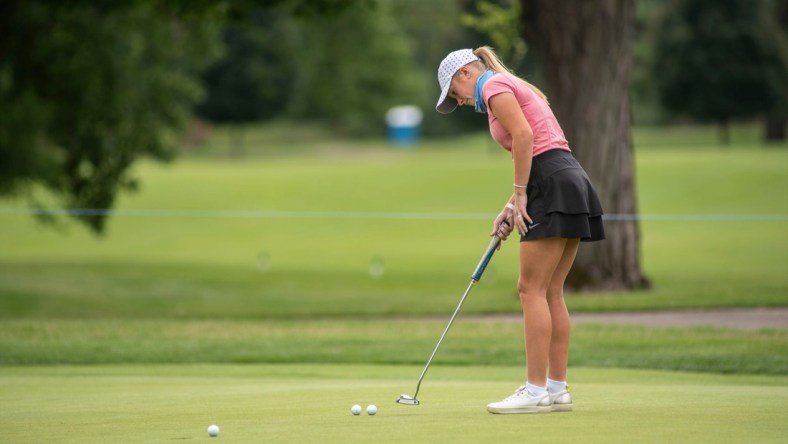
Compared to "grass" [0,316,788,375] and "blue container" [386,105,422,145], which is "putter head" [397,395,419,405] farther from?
"blue container" [386,105,422,145]

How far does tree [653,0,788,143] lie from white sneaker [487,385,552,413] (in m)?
45.9

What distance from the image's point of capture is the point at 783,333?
1307 cm

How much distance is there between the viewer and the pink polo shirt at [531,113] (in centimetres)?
681

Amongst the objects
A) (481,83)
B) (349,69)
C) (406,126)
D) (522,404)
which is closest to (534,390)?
(522,404)

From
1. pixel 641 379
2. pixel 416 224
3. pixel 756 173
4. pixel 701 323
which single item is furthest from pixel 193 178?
pixel 641 379

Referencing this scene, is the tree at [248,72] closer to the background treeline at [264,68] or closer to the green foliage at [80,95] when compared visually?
the background treeline at [264,68]

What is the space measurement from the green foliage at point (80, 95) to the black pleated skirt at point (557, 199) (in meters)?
17.3

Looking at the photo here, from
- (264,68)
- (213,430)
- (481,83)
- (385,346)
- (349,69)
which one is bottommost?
(213,430)

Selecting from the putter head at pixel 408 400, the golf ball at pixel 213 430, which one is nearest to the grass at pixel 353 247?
the putter head at pixel 408 400

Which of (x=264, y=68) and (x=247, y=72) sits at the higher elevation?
(x=264, y=68)

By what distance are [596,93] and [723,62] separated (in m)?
35.3

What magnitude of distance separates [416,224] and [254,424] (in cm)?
2842

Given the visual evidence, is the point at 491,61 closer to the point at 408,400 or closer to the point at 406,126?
the point at 408,400

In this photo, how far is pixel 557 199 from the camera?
6.76 metres
